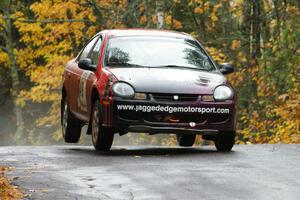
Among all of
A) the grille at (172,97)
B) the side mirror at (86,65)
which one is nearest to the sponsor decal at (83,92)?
the side mirror at (86,65)

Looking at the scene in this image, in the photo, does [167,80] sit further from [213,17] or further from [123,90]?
[213,17]

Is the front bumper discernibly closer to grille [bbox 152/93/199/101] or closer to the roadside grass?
grille [bbox 152/93/199/101]

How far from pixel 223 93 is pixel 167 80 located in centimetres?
80

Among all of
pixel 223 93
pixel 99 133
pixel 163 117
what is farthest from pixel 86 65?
pixel 223 93

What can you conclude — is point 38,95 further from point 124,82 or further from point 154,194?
point 154,194

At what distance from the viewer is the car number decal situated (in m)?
14.8

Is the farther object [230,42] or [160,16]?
[230,42]

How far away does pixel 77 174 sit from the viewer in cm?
1101

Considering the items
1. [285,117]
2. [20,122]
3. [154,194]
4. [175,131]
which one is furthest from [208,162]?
[20,122]

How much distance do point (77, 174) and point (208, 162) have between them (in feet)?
6.67

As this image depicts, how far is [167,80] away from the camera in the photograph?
44.3 feet

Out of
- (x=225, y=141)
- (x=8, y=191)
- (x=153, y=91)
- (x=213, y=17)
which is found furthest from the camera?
(x=213, y=17)

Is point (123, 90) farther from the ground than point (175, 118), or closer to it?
farther from the ground

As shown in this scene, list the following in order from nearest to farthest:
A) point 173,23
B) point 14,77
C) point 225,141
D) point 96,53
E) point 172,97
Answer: point 172,97
point 225,141
point 96,53
point 173,23
point 14,77
